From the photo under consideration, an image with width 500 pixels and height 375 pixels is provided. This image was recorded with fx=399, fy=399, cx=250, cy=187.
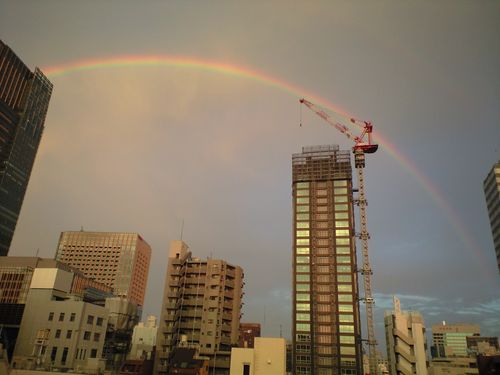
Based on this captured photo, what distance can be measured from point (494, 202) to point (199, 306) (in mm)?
89912

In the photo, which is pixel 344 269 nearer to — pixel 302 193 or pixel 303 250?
pixel 303 250

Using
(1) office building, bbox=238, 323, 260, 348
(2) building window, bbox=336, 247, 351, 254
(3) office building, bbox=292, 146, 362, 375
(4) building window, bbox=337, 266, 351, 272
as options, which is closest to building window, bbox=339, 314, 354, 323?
(3) office building, bbox=292, 146, 362, 375

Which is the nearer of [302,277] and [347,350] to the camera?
[347,350]

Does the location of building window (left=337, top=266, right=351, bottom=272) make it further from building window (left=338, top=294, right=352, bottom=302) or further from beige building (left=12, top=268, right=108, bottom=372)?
beige building (left=12, top=268, right=108, bottom=372)

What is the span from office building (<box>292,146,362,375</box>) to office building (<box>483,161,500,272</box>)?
133ft

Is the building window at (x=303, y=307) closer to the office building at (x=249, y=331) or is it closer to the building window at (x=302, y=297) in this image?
the building window at (x=302, y=297)

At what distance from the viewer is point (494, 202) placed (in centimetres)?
11731

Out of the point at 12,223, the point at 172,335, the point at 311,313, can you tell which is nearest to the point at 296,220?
the point at 311,313

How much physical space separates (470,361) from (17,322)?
114609mm

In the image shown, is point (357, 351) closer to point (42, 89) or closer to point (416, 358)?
point (416, 358)

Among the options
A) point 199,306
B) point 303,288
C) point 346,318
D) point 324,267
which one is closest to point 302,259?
point 324,267

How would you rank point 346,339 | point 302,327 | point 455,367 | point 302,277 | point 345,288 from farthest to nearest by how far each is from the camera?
point 302,277 < point 345,288 < point 302,327 < point 346,339 < point 455,367

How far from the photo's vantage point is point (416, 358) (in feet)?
242

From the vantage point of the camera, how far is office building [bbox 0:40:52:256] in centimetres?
16350
